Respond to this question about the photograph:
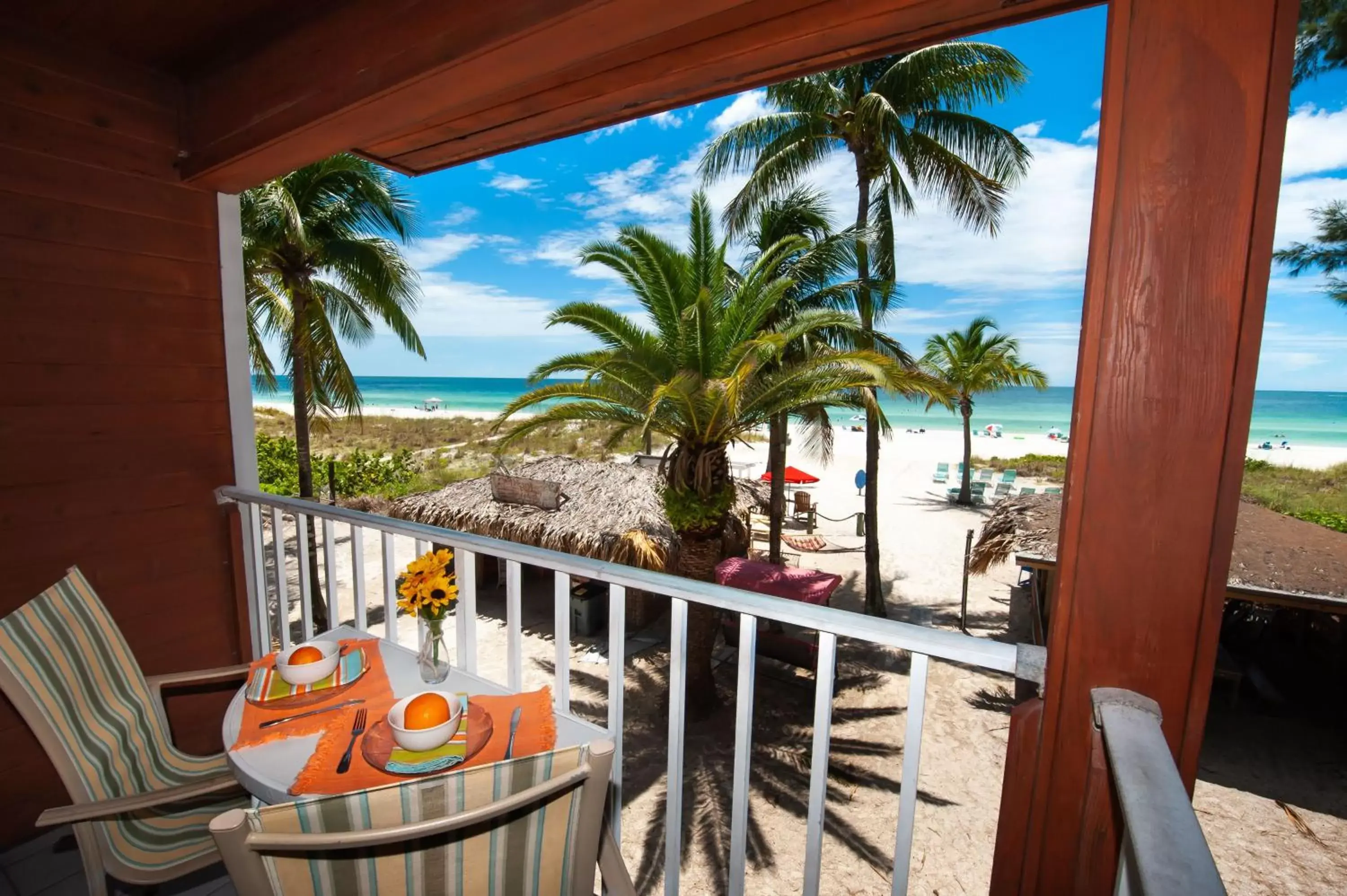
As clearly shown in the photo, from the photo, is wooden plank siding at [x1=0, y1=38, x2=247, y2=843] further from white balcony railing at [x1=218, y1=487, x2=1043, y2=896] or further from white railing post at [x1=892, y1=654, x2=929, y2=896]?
white railing post at [x1=892, y1=654, x2=929, y2=896]

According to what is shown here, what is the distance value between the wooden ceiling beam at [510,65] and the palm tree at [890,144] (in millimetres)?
7450

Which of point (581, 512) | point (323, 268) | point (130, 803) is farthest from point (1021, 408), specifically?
point (130, 803)

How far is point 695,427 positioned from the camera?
5734 mm

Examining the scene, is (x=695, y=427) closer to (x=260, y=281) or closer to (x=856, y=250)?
(x=856, y=250)

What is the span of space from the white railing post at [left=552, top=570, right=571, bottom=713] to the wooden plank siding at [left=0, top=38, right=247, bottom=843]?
2.05 metres

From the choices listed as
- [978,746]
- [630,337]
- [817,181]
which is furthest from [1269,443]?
[630,337]

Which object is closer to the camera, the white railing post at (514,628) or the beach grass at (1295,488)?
the white railing post at (514,628)

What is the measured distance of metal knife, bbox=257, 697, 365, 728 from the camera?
1.44 meters

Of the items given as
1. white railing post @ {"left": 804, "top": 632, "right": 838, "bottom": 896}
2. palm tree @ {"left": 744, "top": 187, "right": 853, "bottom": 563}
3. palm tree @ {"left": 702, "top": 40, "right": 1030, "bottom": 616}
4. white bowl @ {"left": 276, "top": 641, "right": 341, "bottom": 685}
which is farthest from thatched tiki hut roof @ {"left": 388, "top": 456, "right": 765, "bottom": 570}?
white railing post @ {"left": 804, "top": 632, "right": 838, "bottom": 896}

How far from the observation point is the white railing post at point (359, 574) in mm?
2055

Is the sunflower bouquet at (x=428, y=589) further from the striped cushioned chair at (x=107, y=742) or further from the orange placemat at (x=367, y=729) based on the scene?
the striped cushioned chair at (x=107, y=742)

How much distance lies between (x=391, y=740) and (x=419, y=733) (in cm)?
13

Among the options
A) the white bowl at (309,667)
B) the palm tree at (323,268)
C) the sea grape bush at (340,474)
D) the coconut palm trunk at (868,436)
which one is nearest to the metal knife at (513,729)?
the white bowl at (309,667)

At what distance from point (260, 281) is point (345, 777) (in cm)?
1028
